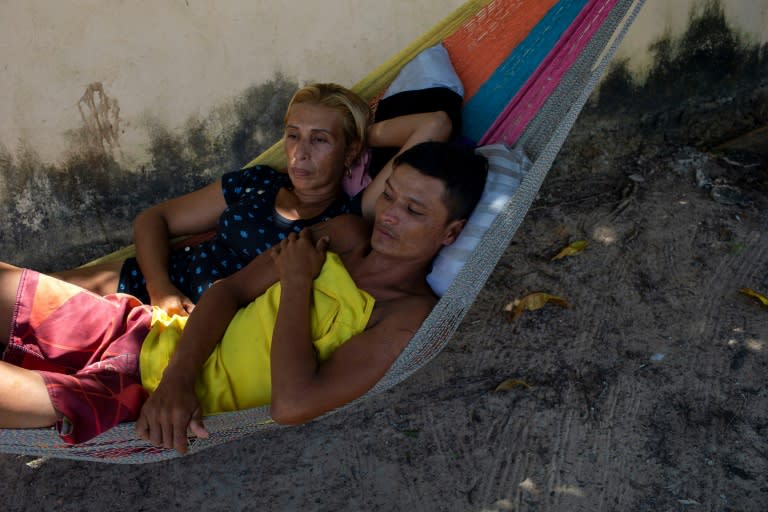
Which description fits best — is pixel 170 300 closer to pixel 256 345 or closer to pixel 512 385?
pixel 256 345

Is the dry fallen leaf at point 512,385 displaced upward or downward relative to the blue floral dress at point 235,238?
downward

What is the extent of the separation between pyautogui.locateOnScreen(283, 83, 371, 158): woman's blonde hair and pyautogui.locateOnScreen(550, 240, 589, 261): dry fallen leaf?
4.01 feet

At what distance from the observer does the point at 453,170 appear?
6.52 ft

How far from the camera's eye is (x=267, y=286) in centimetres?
207

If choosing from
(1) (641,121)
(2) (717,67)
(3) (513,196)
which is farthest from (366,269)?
(2) (717,67)

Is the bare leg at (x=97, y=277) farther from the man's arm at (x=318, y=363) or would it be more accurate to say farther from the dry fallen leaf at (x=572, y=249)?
the dry fallen leaf at (x=572, y=249)

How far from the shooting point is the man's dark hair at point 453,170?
196cm

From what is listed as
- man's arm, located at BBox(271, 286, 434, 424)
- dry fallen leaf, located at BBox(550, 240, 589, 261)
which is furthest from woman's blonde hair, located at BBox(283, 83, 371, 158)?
dry fallen leaf, located at BBox(550, 240, 589, 261)

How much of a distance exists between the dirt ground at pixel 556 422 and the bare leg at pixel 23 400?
2.72 ft

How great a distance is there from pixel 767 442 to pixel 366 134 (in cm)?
159

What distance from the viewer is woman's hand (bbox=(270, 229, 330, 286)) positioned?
75.6 inches

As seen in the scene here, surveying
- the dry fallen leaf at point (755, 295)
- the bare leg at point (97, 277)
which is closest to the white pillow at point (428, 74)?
the bare leg at point (97, 277)

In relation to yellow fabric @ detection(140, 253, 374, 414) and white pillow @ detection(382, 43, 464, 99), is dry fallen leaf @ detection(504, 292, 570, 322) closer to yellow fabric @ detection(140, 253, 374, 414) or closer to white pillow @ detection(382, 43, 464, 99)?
white pillow @ detection(382, 43, 464, 99)

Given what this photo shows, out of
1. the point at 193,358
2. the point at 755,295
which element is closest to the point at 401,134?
the point at 193,358
